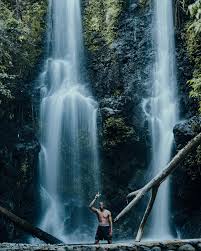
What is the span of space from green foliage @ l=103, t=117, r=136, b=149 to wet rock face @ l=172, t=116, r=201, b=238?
2.49 metres

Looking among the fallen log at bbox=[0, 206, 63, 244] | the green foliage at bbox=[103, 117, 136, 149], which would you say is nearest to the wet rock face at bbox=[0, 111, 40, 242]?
the fallen log at bbox=[0, 206, 63, 244]

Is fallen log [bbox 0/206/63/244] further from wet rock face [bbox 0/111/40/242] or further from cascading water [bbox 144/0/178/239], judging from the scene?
cascading water [bbox 144/0/178/239]

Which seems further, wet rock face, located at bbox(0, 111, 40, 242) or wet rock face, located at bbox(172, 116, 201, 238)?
wet rock face, located at bbox(0, 111, 40, 242)

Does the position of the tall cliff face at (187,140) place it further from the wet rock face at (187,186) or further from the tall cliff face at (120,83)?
the tall cliff face at (120,83)

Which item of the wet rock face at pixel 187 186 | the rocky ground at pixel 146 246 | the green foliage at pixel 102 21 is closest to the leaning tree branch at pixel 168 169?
the rocky ground at pixel 146 246

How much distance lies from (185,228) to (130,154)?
385 centimetres

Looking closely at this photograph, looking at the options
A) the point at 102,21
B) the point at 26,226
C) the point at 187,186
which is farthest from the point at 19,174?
the point at 102,21

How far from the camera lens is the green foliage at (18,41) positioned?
15.1m

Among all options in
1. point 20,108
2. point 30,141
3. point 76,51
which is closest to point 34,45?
point 76,51

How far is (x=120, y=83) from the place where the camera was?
18828 millimetres

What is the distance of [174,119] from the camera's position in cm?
1755

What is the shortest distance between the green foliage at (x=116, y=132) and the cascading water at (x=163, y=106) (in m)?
1.04

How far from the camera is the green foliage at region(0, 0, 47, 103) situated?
1512 centimetres

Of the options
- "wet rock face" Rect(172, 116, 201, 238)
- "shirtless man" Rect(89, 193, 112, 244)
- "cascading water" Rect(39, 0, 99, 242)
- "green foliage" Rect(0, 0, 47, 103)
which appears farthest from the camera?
"cascading water" Rect(39, 0, 99, 242)
